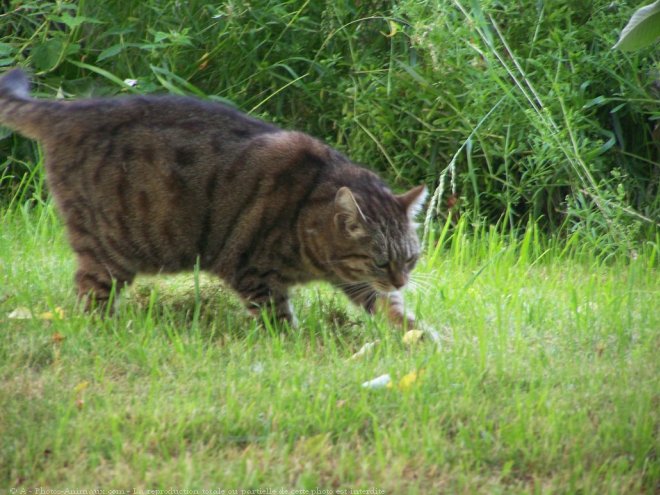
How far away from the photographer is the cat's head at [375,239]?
460cm

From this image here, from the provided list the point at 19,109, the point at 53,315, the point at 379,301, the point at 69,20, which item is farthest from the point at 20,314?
the point at 69,20

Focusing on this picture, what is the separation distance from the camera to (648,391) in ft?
12.4

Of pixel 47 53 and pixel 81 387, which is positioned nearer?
pixel 81 387

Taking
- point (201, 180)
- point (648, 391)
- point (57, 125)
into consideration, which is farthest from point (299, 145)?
point (648, 391)

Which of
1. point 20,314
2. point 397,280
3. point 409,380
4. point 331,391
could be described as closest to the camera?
point 331,391

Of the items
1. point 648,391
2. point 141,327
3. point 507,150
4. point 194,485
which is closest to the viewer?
point 194,485

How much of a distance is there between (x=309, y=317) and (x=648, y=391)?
1.53 meters

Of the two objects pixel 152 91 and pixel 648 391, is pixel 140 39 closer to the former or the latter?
pixel 152 91

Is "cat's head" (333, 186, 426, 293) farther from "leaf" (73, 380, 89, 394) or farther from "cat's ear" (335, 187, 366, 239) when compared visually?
"leaf" (73, 380, 89, 394)

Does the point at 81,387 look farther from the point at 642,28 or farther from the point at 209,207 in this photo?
the point at 642,28

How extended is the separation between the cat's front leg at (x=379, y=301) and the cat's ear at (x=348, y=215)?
0.28m

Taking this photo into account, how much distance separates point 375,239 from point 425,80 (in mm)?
1991

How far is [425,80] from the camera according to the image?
6.30 metres

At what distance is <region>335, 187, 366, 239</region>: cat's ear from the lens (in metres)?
4.54
